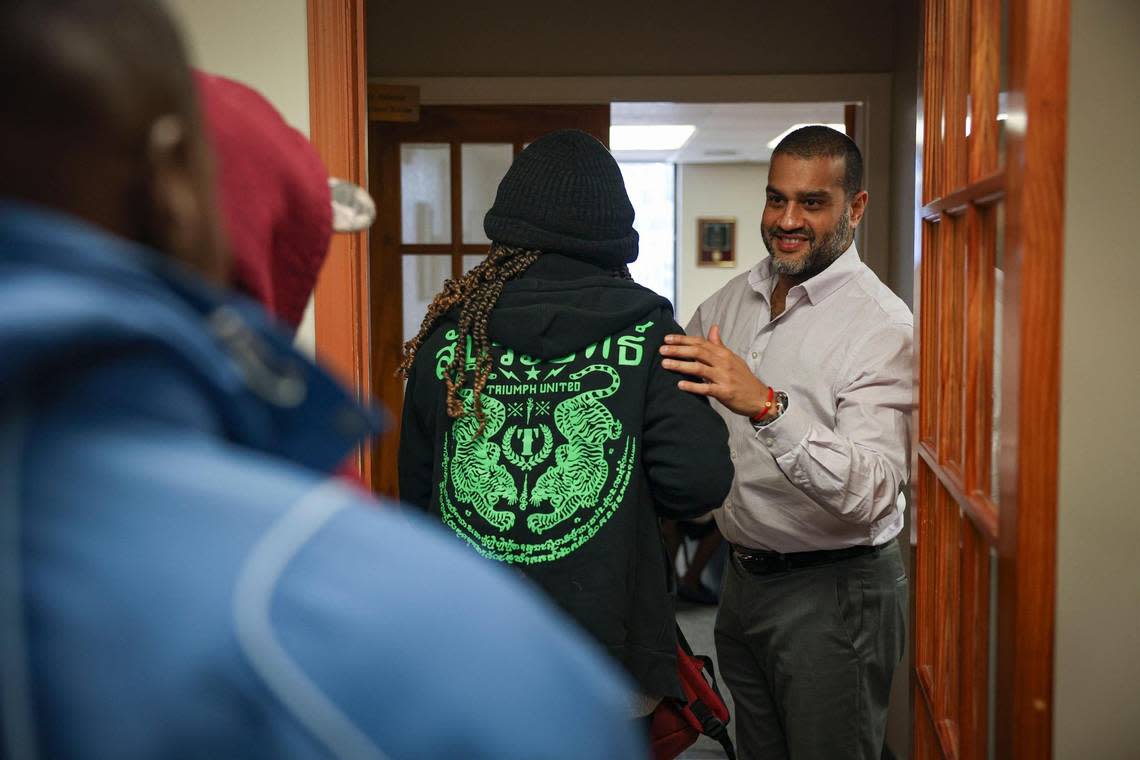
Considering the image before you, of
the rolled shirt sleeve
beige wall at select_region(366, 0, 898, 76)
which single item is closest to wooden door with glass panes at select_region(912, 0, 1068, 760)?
the rolled shirt sleeve

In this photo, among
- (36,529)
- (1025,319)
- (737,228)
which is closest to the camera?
(36,529)

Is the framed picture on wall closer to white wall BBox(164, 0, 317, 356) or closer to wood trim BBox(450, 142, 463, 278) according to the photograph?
wood trim BBox(450, 142, 463, 278)

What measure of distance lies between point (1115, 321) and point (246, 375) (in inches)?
46.2

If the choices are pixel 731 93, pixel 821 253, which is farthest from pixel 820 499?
pixel 731 93

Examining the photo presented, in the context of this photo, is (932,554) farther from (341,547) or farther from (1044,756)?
(341,547)

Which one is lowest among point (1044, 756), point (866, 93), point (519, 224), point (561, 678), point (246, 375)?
point (1044, 756)

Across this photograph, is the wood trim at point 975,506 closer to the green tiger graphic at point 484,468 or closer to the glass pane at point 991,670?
the glass pane at point 991,670

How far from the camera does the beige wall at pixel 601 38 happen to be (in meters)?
3.68

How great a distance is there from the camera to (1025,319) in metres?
1.03

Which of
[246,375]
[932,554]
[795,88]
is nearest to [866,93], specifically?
[795,88]

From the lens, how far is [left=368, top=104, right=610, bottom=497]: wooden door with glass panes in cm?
379

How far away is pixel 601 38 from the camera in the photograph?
3.71m

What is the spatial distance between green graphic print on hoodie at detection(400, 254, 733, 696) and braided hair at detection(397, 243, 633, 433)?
0.02 m

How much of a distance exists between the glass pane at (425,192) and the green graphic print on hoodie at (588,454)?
2.44 metres
